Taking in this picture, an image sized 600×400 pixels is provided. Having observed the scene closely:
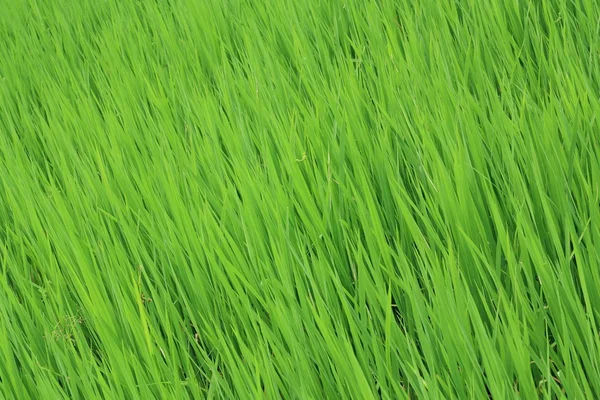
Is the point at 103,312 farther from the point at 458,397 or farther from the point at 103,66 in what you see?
the point at 103,66

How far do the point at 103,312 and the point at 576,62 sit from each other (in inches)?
32.7

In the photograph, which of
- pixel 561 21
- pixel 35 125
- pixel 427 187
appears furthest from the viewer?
pixel 35 125

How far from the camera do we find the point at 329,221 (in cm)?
104

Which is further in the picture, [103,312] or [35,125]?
[35,125]

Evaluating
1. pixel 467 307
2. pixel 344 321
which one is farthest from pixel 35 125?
pixel 467 307

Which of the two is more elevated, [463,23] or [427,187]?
[463,23]

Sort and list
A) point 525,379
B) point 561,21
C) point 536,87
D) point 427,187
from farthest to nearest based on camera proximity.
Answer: point 561,21 < point 536,87 < point 427,187 < point 525,379

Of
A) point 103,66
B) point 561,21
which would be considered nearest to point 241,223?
point 561,21

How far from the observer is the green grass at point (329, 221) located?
807 millimetres

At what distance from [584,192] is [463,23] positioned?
618mm

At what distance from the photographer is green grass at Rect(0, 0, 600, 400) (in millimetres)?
807

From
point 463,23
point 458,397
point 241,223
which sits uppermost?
point 463,23

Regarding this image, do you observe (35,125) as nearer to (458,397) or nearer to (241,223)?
(241,223)

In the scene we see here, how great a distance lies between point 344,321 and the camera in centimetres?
93
